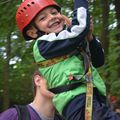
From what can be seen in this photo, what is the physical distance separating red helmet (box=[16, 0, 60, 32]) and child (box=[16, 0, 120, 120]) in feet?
0.25

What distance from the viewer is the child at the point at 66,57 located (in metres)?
2.42

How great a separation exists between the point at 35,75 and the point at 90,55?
1.22 feet

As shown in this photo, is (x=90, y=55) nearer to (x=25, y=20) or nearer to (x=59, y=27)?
(x=59, y=27)

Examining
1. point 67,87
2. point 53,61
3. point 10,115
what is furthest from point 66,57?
point 10,115

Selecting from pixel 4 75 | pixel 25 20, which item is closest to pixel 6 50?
pixel 4 75

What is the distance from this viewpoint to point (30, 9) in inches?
113

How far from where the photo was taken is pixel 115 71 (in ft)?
16.3

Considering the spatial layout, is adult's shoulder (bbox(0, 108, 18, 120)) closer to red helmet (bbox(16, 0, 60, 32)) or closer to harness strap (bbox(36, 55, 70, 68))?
harness strap (bbox(36, 55, 70, 68))

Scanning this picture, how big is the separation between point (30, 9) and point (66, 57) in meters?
0.50

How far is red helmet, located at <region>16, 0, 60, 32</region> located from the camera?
111 inches

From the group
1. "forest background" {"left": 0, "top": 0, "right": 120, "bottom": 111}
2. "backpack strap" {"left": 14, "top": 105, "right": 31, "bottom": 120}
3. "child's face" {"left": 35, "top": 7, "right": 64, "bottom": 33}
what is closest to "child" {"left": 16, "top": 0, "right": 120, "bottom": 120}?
"child's face" {"left": 35, "top": 7, "right": 64, "bottom": 33}

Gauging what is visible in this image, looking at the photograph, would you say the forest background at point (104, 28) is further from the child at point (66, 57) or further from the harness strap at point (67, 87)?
the harness strap at point (67, 87)

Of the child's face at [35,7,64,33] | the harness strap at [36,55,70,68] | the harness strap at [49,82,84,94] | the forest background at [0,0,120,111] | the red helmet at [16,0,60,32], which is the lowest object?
the forest background at [0,0,120,111]

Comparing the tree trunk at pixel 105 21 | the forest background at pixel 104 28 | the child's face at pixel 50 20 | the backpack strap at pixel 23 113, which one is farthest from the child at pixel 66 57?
the tree trunk at pixel 105 21
